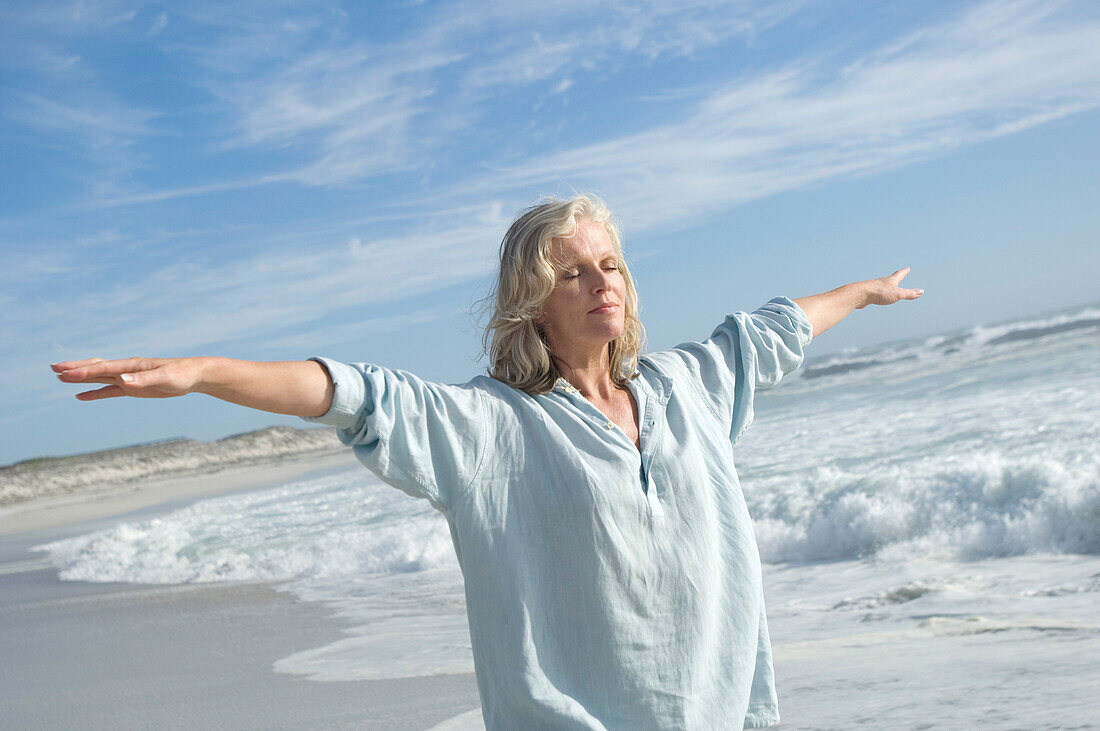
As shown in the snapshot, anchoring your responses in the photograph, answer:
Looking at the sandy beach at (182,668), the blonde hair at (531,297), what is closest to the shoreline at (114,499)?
the sandy beach at (182,668)

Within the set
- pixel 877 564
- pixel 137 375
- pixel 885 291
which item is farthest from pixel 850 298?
pixel 877 564

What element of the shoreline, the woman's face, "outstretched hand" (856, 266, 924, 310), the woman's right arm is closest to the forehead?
the woman's face

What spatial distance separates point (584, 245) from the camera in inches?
75.2

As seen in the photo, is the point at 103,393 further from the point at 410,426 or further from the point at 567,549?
the point at 567,549

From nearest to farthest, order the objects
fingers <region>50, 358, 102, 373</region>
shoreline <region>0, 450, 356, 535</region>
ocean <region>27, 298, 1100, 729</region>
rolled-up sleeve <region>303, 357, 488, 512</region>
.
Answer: fingers <region>50, 358, 102, 373</region> < rolled-up sleeve <region>303, 357, 488, 512</region> < ocean <region>27, 298, 1100, 729</region> < shoreline <region>0, 450, 356, 535</region>

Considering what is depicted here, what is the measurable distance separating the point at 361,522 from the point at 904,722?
7.63 m

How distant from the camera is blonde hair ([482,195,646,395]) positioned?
6.09 ft

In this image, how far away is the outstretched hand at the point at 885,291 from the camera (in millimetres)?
2574

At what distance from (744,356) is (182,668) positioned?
170 inches

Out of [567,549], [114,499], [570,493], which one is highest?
[570,493]

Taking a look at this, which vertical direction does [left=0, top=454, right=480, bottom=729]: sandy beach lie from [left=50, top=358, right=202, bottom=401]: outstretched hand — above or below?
below

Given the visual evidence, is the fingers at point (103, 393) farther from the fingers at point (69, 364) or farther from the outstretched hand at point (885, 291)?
the outstretched hand at point (885, 291)

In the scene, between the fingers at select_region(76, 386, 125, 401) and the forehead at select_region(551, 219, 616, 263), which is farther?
the forehead at select_region(551, 219, 616, 263)

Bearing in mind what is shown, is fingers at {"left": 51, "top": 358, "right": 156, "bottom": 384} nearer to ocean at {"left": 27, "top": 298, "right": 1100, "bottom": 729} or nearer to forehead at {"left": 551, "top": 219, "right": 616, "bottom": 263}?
forehead at {"left": 551, "top": 219, "right": 616, "bottom": 263}
